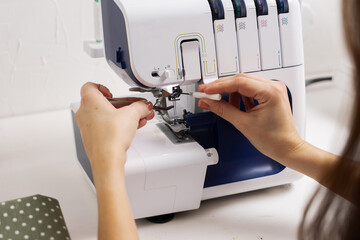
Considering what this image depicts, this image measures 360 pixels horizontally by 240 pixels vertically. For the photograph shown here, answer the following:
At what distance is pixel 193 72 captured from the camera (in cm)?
100

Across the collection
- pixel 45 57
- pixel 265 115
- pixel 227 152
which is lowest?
pixel 227 152

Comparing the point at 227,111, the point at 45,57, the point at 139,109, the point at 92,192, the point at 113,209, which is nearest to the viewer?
the point at 113,209

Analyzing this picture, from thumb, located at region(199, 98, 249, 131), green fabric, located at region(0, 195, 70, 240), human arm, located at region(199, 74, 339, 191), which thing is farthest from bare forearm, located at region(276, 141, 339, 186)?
green fabric, located at region(0, 195, 70, 240)

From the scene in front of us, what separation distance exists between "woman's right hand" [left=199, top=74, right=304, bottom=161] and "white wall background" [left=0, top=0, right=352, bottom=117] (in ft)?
2.48

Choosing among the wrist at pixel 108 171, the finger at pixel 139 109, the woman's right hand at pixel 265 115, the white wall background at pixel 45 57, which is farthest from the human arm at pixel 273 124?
the white wall background at pixel 45 57

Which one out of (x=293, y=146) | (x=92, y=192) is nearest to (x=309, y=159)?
(x=293, y=146)

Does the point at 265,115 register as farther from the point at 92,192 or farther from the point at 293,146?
the point at 92,192

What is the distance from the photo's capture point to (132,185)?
3.20ft

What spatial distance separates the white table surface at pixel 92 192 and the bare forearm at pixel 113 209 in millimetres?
317

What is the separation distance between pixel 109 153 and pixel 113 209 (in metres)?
0.10

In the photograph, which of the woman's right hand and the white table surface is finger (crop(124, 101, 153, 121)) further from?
the white table surface

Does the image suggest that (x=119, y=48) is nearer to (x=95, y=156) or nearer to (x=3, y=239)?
(x=95, y=156)

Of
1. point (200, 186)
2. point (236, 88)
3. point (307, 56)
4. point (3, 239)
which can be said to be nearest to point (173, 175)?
point (200, 186)

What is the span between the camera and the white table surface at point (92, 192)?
1.04 meters
